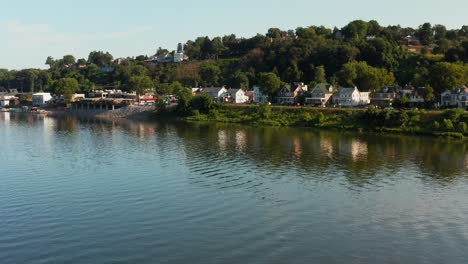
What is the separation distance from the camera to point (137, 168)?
120 ft

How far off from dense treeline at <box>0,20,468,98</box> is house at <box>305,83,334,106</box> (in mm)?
7696

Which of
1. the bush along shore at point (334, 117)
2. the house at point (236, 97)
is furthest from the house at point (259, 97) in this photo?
the bush along shore at point (334, 117)

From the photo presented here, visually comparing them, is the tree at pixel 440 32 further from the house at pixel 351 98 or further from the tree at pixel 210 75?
the house at pixel 351 98

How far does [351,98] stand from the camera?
81.6 m

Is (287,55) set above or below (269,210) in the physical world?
above

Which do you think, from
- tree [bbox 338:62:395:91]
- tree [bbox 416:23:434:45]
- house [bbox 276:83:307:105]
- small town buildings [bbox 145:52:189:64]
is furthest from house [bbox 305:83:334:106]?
small town buildings [bbox 145:52:189:64]

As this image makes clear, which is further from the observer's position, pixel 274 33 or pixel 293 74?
pixel 274 33

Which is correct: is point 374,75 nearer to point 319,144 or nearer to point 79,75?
point 319,144

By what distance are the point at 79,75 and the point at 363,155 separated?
413ft

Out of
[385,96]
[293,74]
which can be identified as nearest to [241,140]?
[385,96]

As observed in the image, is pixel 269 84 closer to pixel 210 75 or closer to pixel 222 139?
pixel 222 139

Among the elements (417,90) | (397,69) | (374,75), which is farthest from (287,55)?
(417,90)

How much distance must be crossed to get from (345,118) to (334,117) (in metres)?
1.84

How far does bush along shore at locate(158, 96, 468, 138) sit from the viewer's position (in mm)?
59281
